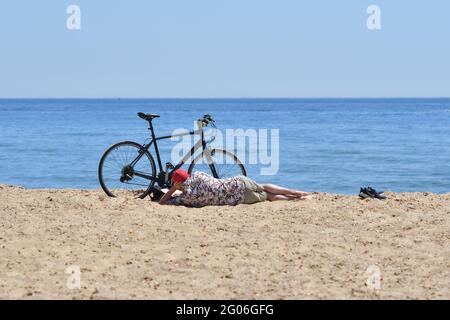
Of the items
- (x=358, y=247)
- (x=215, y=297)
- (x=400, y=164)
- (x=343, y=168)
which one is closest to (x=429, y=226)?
(x=358, y=247)

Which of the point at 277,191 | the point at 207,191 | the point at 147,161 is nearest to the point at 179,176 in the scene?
the point at 207,191

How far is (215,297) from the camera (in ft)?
18.3

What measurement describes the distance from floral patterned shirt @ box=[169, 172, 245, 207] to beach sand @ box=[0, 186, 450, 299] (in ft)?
0.91

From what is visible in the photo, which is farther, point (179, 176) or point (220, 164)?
point (220, 164)

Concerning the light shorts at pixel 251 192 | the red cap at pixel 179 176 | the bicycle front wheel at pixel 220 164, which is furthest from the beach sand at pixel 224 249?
the bicycle front wheel at pixel 220 164

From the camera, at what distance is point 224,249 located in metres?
6.95

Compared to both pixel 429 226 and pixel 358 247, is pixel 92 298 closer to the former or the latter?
pixel 358 247

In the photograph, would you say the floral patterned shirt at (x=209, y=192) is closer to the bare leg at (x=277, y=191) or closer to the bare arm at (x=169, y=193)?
the bare arm at (x=169, y=193)

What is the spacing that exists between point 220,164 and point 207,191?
95 cm

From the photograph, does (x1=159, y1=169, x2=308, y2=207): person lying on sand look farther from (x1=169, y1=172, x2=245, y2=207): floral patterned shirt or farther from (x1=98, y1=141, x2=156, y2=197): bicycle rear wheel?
(x1=98, y1=141, x2=156, y2=197): bicycle rear wheel

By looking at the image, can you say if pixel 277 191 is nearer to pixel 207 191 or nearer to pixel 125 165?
pixel 207 191

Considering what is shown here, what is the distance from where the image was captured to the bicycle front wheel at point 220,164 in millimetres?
9803

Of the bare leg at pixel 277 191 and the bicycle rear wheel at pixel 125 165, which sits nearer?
the bare leg at pixel 277 191

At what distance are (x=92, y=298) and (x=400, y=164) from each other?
58.1ft
